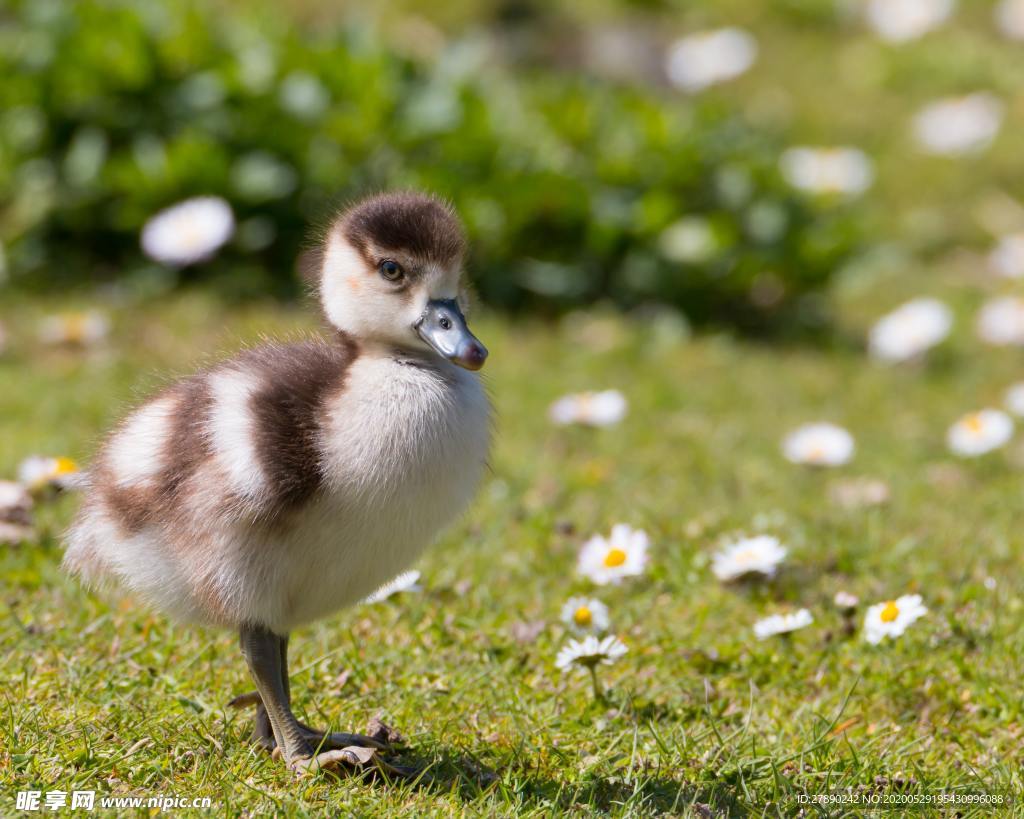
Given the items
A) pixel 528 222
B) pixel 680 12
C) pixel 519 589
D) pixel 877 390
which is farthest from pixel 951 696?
pixel 680 12

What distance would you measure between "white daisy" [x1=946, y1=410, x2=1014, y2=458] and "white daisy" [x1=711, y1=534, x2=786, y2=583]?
1.74 m

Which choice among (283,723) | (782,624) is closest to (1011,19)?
(782,624)

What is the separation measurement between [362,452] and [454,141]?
4.85 m

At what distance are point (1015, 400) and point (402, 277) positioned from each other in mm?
4365

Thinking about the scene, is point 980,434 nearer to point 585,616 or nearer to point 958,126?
point 585,616

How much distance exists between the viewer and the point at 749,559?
4.41m

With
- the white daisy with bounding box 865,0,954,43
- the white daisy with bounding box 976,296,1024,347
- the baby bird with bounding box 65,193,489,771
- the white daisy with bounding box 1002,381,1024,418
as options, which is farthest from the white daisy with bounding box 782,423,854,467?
the white daisy with bounding box 865,0,954,43

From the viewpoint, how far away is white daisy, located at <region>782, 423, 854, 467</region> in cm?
570

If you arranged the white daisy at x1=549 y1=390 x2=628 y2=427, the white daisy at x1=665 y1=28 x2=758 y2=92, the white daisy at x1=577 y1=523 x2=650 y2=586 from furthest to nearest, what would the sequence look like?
the white daisy at x1=665 y1=28 x2=758 y2=92
the white daisy at x1=549 y1=390 x2=628 y2=427
the white daisy at x1=577 y1=523 x2=650 y2=586

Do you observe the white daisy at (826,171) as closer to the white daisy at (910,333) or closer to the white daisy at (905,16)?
the white daisy at (910,333)

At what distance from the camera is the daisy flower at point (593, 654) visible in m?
3.62

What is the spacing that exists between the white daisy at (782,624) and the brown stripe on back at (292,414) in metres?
1.54

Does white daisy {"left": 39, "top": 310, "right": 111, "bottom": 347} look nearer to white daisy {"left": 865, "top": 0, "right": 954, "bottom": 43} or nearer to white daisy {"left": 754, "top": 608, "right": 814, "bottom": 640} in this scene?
white daisy {"left": 754, "top": 608, "right": 814, "bottom": 640}

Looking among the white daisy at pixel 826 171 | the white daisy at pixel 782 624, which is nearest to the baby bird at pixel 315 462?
the white daisy at pixel 782 624
